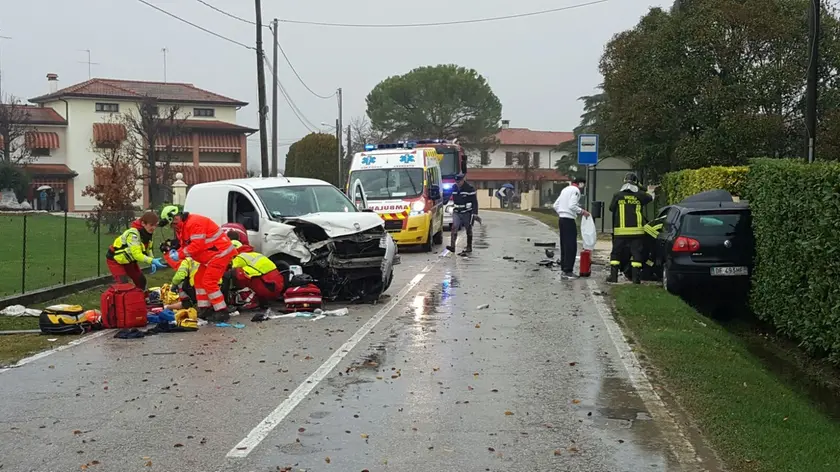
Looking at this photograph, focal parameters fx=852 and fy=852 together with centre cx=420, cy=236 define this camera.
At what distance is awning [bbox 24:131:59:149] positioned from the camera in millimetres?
55375

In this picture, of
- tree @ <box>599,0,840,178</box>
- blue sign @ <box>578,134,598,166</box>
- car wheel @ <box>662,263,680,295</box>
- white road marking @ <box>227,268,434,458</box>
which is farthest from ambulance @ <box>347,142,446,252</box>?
white road marking @ <box>227,268,434,458</box>

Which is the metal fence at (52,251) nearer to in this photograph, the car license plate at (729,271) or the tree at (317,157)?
the car license plate at (729,271)

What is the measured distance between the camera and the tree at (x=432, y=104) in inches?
2574

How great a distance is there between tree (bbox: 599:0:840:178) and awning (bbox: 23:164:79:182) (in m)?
44.7

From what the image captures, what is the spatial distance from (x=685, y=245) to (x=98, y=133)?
51392mm

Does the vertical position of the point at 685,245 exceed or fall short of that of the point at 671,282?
it exceeds it

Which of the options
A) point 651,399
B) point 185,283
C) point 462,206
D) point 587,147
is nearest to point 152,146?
point 462,206

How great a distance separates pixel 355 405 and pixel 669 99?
19628 millimetres

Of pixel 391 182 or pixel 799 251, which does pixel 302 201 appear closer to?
pixel 799 251

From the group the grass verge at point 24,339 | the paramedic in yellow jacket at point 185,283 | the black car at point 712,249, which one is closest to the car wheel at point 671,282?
the black car at point 712,249

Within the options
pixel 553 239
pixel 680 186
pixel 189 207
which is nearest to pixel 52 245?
pixel 189 207

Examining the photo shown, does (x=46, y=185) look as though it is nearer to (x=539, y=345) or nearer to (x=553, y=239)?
(x=553, y=239)

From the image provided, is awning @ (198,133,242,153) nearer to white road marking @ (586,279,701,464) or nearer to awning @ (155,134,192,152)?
awning @ (155,134,192,152)

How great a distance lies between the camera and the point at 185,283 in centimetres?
1207
